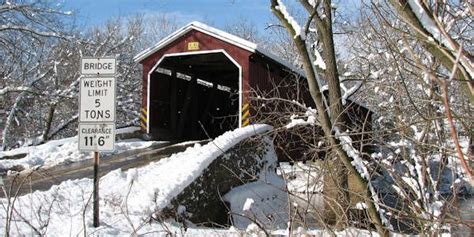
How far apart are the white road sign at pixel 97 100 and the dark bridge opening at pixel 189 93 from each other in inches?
365

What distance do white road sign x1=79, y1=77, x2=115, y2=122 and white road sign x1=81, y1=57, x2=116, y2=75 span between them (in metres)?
0.07

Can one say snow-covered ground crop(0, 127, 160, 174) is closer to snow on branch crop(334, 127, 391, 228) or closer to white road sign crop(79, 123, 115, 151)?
white road sign crop(79, 123, 115, 151)

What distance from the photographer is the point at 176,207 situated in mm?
7449

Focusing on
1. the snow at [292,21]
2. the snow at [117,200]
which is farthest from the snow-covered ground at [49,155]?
the snow at [292,21]

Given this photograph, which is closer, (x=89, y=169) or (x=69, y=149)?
(x=89, y=169)

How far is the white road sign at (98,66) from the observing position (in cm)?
553

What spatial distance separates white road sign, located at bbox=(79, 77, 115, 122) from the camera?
549cm

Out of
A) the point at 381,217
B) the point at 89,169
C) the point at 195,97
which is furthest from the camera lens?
the point at 195,97

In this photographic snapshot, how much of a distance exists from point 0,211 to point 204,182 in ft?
12.1

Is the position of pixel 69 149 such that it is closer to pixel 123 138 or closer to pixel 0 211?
pixel 123 138

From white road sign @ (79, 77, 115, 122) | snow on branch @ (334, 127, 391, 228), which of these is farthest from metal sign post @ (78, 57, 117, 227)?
snow on branch @ (334, 127, 391, 228)

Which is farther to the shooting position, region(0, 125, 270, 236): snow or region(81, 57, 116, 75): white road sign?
region(81, 57, 116, 75): white road sign

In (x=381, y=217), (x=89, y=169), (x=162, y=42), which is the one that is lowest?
(x=89, y=169)

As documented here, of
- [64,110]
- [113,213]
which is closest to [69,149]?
[113,213]
